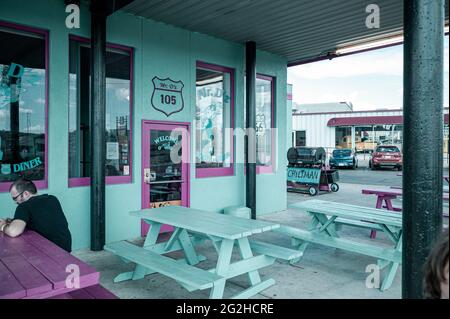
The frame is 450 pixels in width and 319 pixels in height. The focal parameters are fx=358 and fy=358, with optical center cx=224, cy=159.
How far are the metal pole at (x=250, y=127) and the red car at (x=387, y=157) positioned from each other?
54.4 ft

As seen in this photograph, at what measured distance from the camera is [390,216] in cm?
480

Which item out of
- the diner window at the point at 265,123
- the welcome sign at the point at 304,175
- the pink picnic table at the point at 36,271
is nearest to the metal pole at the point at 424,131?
the pink picnic table at the point at 36,271

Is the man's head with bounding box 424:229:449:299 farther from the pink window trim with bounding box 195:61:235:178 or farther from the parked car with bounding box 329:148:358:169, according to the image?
the parked car with bounding box 329:148:358:169

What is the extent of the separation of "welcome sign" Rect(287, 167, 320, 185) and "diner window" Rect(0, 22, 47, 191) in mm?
8826

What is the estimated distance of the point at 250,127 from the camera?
24.8 feet

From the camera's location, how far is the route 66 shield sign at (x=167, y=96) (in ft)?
20.9

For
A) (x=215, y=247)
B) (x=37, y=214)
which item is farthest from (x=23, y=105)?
(x=215, y=247)

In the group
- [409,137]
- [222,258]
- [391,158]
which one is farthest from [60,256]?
[391,158]

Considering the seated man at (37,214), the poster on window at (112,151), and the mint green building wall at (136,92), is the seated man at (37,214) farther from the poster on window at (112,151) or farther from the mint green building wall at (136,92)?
the poster on window at (112,151)

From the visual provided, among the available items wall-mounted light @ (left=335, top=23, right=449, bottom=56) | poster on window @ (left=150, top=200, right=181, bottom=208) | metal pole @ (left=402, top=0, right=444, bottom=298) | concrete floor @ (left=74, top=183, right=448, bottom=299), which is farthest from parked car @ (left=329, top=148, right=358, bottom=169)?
metal pole @ (left=402, top=0, right=444, bottom=298)

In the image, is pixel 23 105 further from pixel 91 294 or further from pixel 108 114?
pixel 91 294

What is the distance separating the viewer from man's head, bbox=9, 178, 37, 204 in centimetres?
330
